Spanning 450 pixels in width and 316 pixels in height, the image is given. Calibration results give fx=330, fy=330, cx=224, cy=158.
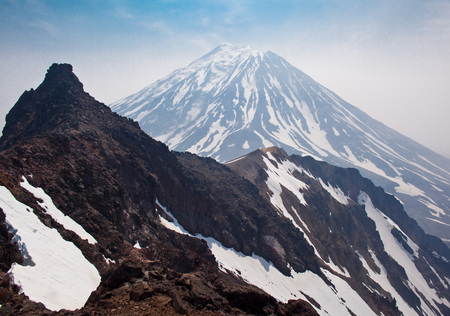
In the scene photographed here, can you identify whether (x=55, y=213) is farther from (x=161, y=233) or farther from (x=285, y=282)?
(x=285, y=282)

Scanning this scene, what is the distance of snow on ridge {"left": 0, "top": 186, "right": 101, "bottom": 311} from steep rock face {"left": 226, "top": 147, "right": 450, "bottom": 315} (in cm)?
5521

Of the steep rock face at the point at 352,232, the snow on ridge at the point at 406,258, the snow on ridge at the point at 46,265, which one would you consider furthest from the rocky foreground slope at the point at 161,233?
the snow on ridge at the point at 406,258

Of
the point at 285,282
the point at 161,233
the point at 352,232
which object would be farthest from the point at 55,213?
the point at 352,232

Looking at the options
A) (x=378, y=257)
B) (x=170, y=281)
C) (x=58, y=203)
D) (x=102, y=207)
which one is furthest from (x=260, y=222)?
(x=378, y=257)

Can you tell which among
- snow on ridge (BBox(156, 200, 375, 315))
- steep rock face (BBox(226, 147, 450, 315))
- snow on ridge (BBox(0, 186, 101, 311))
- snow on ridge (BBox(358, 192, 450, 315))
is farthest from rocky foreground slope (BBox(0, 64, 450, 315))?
snow on ridge (BBox(358, 192, 450, 315))

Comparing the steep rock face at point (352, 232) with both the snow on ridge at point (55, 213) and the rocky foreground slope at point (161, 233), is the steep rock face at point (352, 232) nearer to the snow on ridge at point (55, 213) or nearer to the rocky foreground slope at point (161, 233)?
the rocky foreground slope at point (161, 233)

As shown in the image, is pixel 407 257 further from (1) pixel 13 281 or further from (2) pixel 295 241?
(1) pixel 13 281

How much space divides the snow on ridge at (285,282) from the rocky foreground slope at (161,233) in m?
0.25

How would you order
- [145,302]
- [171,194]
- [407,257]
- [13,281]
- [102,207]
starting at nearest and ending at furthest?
[145,302], [13,281], [102,207], [171,194], [407,257]

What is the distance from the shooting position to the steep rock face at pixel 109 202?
11.6 metres

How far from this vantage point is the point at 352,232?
89438 millimetres

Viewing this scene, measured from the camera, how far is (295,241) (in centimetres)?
5881

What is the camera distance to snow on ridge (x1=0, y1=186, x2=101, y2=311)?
1276 centimetres

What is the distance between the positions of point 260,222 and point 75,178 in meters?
34.9
